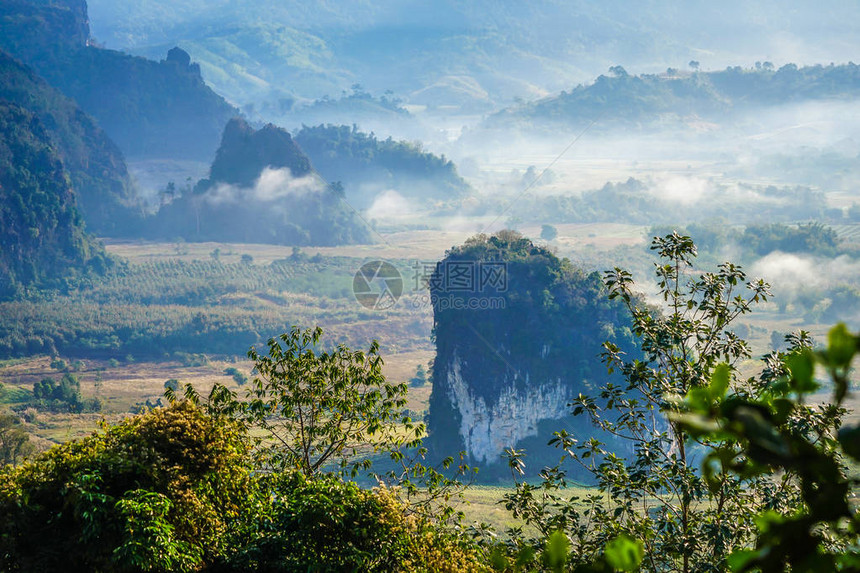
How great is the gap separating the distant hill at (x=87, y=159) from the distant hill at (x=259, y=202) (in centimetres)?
531

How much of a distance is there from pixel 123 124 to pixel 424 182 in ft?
164

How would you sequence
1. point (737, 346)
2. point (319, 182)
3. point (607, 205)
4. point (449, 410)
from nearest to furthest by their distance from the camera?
1. point (737, 346)
2. point (449, 410)
3. point (319, 182)
4. point (607, 205)

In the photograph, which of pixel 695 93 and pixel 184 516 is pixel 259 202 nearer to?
pixel 184 516

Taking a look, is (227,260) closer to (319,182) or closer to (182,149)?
(319,182)

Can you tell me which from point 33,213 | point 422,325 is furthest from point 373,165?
point 33,213

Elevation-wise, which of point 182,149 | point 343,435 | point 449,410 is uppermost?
point 182,149

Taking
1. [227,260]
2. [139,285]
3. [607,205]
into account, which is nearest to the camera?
[139,285]

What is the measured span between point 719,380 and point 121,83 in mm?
133998

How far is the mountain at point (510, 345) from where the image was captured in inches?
1519

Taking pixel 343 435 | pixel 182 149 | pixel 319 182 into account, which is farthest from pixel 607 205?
pixel 343 435

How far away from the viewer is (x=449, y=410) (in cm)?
3950

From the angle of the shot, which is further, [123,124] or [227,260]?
[123,124]

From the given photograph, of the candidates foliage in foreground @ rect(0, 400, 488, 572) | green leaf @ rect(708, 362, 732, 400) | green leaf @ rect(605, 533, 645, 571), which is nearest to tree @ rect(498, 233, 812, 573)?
foliage in foreground @ rect(0, 400, 488, 572)

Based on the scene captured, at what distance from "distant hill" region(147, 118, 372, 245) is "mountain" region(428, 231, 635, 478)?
64.7 meters
